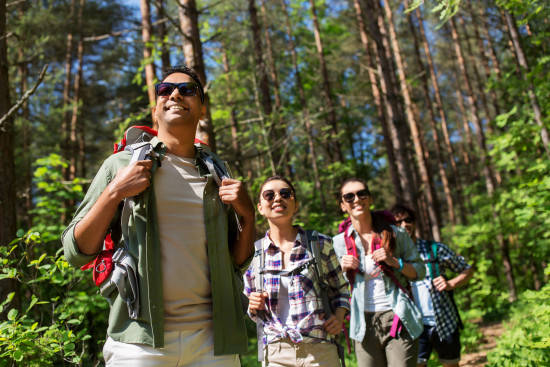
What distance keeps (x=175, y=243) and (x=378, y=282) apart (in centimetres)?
244

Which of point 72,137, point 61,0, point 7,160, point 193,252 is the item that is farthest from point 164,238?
point 61,0

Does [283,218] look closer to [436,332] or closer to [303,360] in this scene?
[303,360]

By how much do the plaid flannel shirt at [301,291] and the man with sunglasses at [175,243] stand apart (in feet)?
3.48

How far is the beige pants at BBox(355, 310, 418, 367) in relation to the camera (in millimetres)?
3613

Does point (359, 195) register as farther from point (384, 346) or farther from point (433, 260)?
point (433, 260)

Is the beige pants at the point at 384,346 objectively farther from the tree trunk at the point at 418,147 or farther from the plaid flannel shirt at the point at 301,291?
the tree trunk at the point at 418,147

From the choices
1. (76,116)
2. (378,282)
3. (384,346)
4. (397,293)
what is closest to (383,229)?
(378,282)

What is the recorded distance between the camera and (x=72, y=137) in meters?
A: 15.4

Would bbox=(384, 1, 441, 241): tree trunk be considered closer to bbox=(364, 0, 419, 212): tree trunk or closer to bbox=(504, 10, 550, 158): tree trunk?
bbox=(364, 0, 419, 212): tree trunk

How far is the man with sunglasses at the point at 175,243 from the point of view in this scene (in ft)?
5.81

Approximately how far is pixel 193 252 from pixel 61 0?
20.4 m

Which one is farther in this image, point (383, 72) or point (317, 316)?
point (383, 72)

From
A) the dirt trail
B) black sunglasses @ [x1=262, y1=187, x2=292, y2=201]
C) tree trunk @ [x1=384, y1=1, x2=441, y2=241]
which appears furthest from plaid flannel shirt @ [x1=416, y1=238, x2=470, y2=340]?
tree trunk @ [x1=384, y1=1, x2=441, y2=241]

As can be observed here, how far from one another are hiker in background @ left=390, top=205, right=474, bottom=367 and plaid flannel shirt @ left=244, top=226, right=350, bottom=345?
1.71 meters
